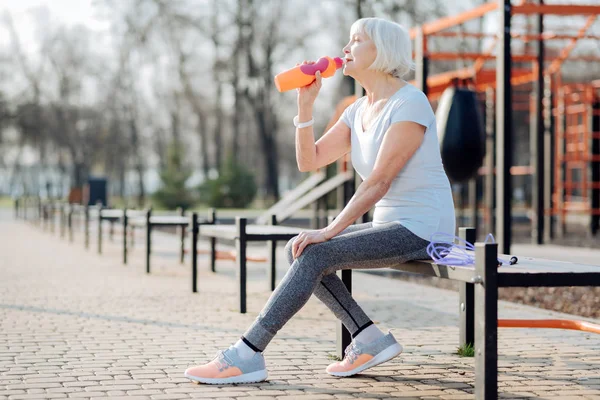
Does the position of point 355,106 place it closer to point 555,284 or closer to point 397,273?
point 555,284

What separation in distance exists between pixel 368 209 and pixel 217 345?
1718mm

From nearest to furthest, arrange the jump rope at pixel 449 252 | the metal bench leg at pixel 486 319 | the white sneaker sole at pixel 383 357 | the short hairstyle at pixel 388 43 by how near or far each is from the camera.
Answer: the metal bench leg at pixel 486 319 → the jump rope at pixel 449 252 → the short hairstyle at pixel 388 43 → the white sneaker sole at pixel 383 357

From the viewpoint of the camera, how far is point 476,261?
332 cm

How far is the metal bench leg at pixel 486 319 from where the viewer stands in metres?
3.26

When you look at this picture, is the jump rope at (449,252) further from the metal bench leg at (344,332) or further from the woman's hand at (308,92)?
the woman's hand at (308,92)

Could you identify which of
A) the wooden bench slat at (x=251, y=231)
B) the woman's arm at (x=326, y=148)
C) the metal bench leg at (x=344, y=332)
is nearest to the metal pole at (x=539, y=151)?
the wooden bench slat at (x=251, y=231)

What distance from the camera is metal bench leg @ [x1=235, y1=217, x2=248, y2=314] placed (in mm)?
6547

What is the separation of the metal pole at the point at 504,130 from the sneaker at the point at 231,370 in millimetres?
5894

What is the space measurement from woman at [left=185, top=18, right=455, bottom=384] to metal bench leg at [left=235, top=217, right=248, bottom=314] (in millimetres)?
2390

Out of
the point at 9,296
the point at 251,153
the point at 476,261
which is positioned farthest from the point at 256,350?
the point at 251,153

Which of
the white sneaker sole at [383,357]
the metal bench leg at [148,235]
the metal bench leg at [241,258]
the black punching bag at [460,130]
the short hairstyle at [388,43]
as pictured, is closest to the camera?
the short hairstyle at [388,43]

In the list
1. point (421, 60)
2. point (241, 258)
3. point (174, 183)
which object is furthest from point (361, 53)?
point (174, 183)

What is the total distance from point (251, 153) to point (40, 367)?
179ft

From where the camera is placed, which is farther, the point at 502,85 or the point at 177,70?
the point at 177,70
